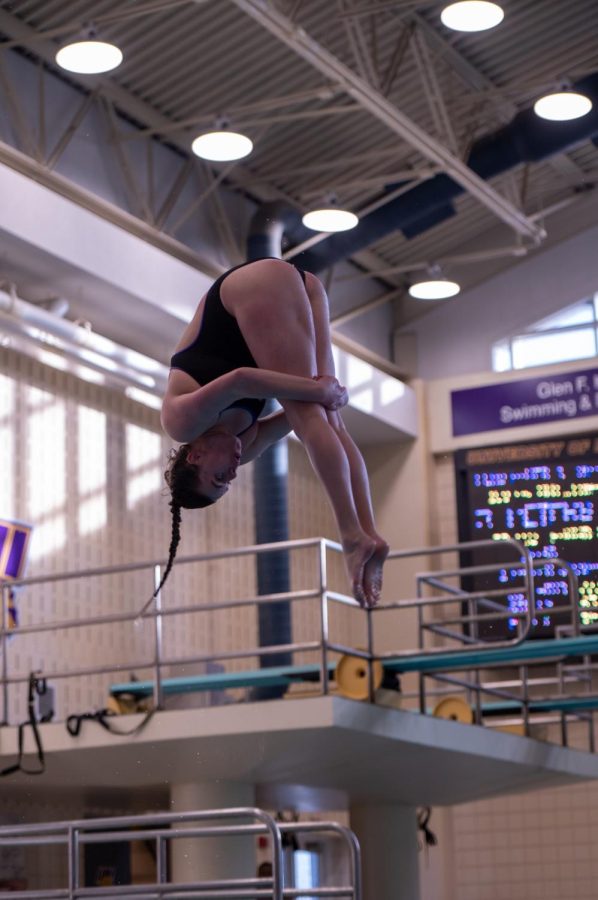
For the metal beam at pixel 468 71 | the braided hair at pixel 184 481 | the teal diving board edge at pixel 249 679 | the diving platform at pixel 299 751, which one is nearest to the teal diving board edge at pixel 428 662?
the teal diving board edge at pixel 249 679

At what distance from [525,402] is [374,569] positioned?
1125cm

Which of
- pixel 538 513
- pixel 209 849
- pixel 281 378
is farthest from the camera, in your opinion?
pixel 538 513

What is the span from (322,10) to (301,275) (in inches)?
288

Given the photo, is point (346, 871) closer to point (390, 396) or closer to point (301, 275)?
point (390, 396)

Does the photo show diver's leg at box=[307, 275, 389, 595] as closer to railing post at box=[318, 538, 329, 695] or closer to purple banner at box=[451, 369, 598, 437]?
railing post at box=[318, 538, 329, 695]

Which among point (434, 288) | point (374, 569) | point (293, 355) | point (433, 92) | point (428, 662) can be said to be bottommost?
point (374, 569)

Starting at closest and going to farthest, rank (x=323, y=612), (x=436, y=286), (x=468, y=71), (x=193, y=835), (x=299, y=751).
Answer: (x=193, y=835) < (x=323, y=612) < (x=299, y=751) < (x=436, y=286) < (x=468, y=71)

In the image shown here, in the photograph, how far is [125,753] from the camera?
37.8 ft

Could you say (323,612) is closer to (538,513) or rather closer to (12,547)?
(12,547)

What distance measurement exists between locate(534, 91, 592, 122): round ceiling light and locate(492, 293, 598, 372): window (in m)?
4.80

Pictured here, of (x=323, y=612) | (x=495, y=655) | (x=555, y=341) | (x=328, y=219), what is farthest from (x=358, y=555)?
(x=555, y=341)

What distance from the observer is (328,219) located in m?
8.90

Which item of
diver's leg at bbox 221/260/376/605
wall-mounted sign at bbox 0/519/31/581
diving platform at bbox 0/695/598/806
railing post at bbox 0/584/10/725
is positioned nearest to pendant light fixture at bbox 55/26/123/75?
railing post at bbox 0/584/10/725

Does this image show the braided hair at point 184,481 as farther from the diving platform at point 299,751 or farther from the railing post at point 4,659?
the railing post at point 4,659
